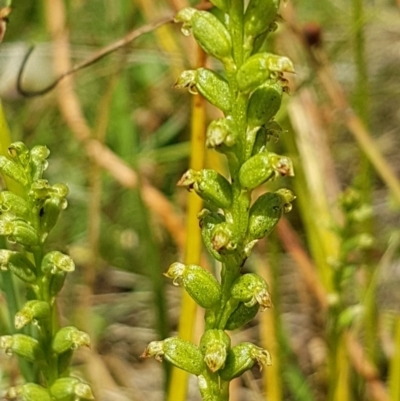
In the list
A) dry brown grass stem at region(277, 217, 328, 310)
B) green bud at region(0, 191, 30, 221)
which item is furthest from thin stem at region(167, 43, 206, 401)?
dry brown grass stem at region(277, 217, 328, 310)

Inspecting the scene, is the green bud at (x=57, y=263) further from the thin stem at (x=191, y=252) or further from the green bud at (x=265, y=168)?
the thin stem at (x=191, y=252)

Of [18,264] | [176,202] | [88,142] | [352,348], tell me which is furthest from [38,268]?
[176,202]

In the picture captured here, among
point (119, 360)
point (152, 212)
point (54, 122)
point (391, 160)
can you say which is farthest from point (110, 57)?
point (391, 160)

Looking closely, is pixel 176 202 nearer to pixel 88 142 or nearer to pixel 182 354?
pixel 88 142

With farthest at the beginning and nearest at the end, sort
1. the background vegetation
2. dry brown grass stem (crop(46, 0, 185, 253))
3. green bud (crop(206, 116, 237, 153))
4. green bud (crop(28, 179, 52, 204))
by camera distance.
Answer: dry brown grass stem (crop(46, 0, 185, 253))
the background vegetation
green bud (crop(28, 179, 52, 204))
green bud (crop(206, 116, 237, 153))

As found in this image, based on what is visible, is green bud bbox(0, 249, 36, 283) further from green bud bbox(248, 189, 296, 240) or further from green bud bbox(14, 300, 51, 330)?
green bud bbox(248, 189, 296, 240)
